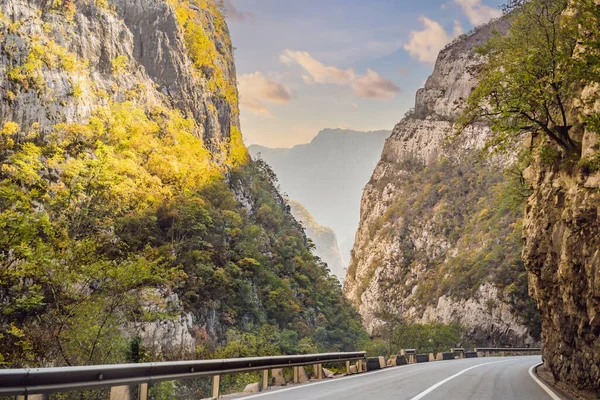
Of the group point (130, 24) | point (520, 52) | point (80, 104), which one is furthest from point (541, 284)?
point (130, 24)

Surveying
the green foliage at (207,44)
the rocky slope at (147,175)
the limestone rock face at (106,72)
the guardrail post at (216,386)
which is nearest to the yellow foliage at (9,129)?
the rocky slope at (147,175)

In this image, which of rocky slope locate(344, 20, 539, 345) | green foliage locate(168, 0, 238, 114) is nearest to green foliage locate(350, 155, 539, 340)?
rocky slope locate(344, 20, 539, 345)

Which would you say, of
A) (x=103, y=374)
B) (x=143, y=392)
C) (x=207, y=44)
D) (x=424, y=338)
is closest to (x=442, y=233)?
(x=424, y=338)

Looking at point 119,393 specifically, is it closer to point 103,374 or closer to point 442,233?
point 103,374

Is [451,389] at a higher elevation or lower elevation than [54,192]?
lower

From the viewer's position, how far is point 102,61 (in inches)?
1971

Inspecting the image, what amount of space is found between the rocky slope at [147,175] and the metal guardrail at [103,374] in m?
13.0

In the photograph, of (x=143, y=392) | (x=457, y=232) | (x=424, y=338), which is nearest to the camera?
(x=143, y=392)

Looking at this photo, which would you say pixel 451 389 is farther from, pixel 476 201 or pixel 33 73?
pixel 476 201

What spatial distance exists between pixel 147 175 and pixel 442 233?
5906 centimetres

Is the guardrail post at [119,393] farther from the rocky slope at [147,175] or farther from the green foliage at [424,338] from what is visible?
the green foliage at [424,338]

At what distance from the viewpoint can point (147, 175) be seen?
148 feet

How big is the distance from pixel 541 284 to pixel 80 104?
40.1m

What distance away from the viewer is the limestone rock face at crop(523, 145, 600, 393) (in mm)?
10422
